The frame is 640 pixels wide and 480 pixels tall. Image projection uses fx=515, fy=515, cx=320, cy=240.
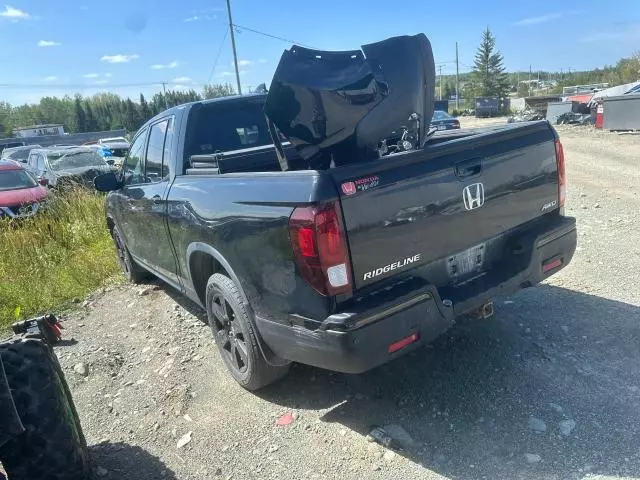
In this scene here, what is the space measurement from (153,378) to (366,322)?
2.29 meters

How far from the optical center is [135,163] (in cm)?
525

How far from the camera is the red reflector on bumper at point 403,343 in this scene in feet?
8.94

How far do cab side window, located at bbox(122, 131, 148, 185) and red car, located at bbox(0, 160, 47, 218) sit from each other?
222 inches

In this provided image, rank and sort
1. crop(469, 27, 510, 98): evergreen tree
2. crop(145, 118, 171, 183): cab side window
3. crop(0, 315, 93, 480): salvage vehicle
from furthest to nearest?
1. crop(469, 27, 510, 98): evergreen tree
2. crop(145, 118, 171, 183): cab side window
3. crop(0, 315, 93, 480): salvage vehicle

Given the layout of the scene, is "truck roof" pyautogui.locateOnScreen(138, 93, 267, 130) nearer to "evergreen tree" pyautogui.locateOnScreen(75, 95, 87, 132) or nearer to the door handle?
the door handle

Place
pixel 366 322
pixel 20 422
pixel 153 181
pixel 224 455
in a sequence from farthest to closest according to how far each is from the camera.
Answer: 1. pixel 153 181
2. pixel 224 455
3. pixel 366 322
4. pixel 20 422

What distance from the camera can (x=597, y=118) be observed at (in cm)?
2067

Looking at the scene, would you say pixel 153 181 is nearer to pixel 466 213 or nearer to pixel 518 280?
pixel 466 213

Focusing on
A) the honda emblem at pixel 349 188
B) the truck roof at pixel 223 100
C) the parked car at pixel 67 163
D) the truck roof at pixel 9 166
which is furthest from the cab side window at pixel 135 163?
the parked car at pixel 67 163

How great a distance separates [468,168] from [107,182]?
3.90m

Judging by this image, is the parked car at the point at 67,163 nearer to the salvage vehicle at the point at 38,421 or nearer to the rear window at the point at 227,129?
the rear window at the point at 227,129

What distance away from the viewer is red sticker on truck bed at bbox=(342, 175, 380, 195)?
8.59ft

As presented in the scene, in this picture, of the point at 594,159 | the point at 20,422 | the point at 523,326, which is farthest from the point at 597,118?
the point at 20,422

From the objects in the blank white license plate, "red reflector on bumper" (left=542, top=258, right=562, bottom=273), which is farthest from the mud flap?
"red reflector on bumper" (left=542, top=258, right=562, bottom=273)
